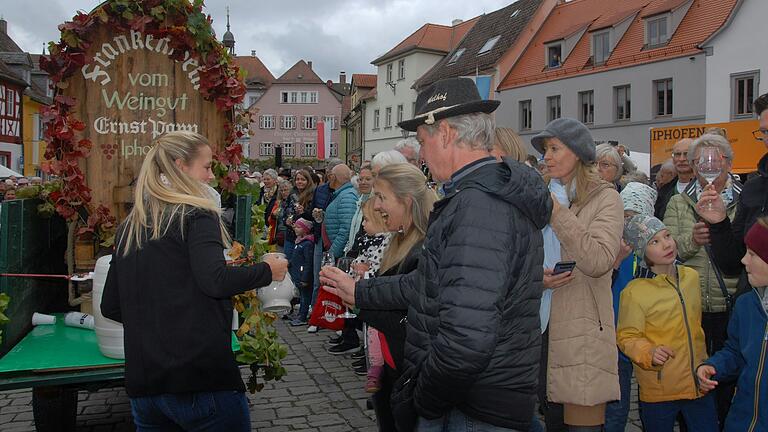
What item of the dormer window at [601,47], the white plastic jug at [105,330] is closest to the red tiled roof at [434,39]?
the dormer window at [601,47]

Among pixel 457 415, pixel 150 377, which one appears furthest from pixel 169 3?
pixel 457 415

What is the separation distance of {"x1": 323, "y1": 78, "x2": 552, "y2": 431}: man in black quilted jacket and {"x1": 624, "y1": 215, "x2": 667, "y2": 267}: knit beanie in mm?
1664

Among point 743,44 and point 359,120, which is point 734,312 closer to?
point 743,44

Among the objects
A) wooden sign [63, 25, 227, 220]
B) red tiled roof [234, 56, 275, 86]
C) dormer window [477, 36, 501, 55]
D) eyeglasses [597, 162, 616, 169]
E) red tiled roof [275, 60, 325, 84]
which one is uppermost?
red tiled roof [234, 56, 275, 86]

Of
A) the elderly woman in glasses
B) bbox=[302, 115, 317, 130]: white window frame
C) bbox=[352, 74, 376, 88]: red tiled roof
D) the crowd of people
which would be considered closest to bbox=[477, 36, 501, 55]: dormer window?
bbox=[352, 74, 376, 88]: red tiled roof

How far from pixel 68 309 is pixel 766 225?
454 cm

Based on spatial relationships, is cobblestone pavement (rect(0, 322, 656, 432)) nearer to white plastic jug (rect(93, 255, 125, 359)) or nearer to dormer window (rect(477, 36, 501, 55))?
white plastic jug (rect(93, 255, 125, 359))

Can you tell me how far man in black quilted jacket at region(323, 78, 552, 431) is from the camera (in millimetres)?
2229

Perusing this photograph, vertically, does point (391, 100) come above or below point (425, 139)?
above

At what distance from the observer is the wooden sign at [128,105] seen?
4.80 meters

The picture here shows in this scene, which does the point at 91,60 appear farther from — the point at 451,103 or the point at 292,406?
the point at 451,103

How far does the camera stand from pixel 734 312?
3.63 meters

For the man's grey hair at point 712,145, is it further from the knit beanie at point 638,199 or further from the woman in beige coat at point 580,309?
the woman in beige coat at point 580,309

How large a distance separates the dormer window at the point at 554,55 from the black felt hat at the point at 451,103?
108ft
